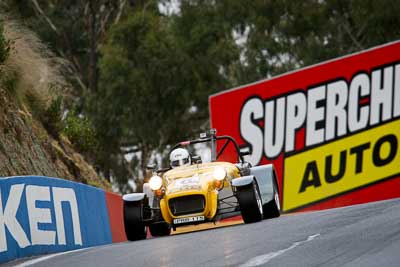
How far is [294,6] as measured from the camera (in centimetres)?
4744

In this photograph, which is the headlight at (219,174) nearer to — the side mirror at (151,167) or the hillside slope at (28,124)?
the side mirror at (151,167)

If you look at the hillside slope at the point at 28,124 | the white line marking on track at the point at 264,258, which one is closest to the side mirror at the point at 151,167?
the hillside slope at the point at 28,124

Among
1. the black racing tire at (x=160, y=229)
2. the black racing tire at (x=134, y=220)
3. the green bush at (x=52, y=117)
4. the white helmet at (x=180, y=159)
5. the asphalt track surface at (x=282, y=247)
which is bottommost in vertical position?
the black racing tire at (x=160, y=229)

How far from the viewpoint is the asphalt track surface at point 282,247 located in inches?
413

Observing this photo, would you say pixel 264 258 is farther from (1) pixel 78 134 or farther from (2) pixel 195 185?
(1) pixel 78 134

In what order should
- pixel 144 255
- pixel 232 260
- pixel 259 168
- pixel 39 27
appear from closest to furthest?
pixel 232 260 → pixel 144 255 → pixel 259 168 → pixel 39 27

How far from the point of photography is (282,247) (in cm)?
1176

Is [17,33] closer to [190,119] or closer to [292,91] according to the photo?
[292,91]

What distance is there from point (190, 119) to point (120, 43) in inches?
189

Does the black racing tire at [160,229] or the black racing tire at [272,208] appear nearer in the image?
the black racing tire at [160,229]

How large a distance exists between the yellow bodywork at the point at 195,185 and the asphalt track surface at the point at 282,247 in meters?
1.75

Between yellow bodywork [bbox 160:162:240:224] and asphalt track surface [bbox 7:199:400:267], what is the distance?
175 centimetres

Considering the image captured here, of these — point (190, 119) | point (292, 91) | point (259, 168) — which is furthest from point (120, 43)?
point (259, 168)

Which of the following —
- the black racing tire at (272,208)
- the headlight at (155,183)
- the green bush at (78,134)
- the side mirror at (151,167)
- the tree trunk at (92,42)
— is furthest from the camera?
the tree trunk at (92,42)
